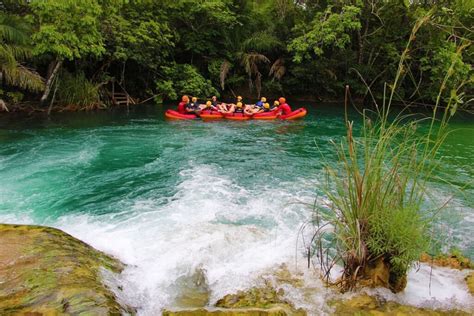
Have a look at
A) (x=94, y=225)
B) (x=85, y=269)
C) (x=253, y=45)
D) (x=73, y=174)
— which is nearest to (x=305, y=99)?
(x=253, y=45)

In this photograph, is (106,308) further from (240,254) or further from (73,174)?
(73,174)

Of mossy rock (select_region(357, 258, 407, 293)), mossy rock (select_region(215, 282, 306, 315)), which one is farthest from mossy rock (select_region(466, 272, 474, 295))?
mossy rock (select_region(215, 282, 306, 315))

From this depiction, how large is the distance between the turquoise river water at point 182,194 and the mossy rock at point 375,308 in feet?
0.51

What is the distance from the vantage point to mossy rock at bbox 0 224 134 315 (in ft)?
8.45

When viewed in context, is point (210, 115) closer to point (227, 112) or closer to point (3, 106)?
point (227, 112)

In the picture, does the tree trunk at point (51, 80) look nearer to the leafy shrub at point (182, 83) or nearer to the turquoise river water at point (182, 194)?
the turquoise river water at point (182, 194)

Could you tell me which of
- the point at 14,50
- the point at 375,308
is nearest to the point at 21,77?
the point at 14,50

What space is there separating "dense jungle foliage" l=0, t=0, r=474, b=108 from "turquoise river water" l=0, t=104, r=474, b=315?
225 centimetres

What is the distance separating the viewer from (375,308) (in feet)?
9.71

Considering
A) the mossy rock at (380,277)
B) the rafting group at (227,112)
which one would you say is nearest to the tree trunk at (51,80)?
the rafting group at (227,112)

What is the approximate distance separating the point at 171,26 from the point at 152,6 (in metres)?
1.35

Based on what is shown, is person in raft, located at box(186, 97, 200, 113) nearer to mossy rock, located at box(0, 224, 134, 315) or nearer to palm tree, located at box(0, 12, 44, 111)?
palm tree, located at box(0, 12, 44, 111)

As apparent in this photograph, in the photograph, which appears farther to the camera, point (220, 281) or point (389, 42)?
point (389, 42)

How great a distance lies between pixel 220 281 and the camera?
12.1 feet
